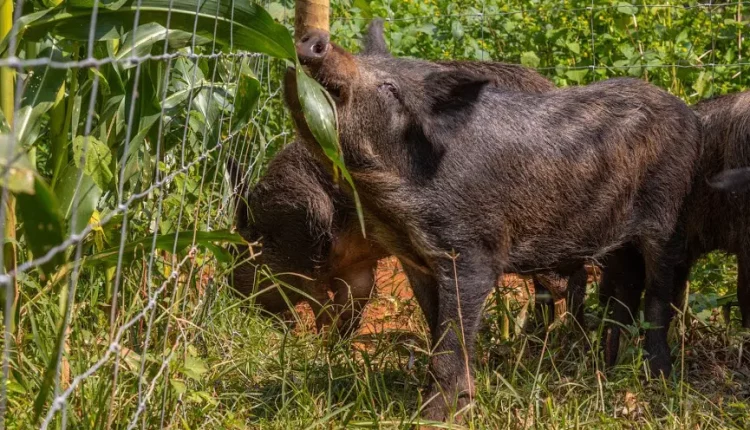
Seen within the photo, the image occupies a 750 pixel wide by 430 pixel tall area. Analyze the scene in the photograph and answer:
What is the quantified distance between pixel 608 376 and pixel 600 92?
144 centimetres

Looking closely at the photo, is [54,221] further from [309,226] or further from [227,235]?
[309,226]

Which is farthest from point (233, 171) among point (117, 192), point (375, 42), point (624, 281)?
point (624, 281)

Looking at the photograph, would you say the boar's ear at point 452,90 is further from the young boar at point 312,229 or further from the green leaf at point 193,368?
the green leaf at point 193,368

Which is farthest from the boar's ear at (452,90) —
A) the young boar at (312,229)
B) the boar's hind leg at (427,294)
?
the young boar at (312,229)

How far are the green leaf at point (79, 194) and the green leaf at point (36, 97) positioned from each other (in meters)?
Result: 0.19

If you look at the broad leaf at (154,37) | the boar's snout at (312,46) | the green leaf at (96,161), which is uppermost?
the broad leaf at (154,37)

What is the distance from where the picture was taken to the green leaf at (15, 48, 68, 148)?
380cm

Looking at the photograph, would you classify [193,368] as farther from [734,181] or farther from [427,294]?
[734,181]

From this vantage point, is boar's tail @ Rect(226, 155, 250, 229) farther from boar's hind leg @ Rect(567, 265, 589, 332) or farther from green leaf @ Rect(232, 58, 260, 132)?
boar's hind leg @ Rect(567, 265, 589, 332)

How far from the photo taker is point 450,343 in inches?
180

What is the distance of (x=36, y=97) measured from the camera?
12.5 feet

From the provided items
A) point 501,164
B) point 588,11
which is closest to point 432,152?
point 501,164

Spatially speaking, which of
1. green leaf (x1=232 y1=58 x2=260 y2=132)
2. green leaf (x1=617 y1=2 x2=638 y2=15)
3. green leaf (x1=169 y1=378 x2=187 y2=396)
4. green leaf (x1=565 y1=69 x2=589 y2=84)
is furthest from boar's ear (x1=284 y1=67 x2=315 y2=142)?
green leaf (x1=617 y1=2 x2=638 y2=15)

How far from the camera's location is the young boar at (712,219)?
16.9ft
